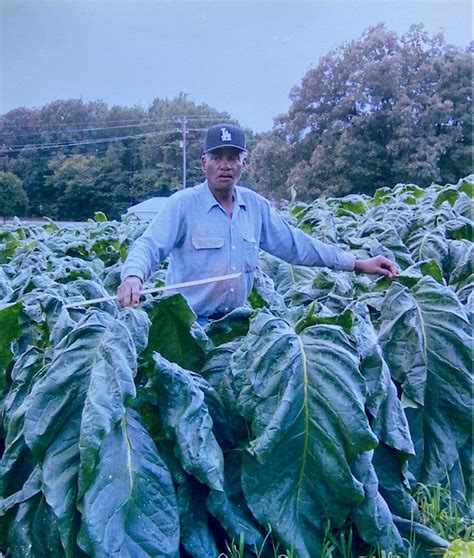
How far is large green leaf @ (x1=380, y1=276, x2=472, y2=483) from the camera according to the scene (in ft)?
8.66

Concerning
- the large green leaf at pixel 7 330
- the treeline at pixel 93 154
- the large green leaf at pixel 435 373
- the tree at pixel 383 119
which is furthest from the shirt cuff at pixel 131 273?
the treeline at pixel 93 154

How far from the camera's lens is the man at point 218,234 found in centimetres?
319

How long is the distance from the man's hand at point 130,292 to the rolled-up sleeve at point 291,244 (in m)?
1.05

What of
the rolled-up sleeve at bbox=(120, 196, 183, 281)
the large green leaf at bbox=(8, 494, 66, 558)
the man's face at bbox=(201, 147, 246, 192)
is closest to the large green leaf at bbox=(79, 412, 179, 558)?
the large green leaf at bbox=(8, 494, 66, 558)

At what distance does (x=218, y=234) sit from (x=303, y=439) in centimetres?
134

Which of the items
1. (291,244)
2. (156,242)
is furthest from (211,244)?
(291,244)

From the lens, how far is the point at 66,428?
209cm

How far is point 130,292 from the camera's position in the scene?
8.34 feet

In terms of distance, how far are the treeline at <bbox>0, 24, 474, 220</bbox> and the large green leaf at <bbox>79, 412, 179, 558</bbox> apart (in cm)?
2523

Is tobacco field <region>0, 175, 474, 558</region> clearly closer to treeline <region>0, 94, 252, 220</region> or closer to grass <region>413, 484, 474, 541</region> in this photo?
grass <region>413, 484, 474, 541</region>

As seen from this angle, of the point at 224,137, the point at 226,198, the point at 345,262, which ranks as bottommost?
the point at 345,262

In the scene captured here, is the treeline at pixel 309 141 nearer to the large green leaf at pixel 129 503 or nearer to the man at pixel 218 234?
the man at pixel 218 234

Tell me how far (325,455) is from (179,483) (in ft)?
1.46

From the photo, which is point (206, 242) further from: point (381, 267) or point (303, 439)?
point (303, 439)
